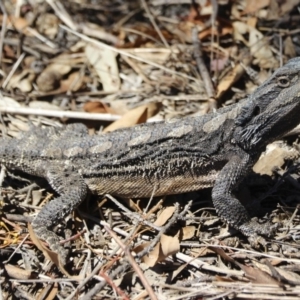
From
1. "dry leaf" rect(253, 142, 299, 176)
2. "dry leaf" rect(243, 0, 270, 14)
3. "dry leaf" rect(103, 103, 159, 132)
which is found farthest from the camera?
"dry leaf" rect(243, 0, 270, 14)

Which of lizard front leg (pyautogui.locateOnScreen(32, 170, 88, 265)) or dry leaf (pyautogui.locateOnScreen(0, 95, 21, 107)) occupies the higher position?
dry leaf (pyautogui.locateOnScreen(0, 95, 21, 107))

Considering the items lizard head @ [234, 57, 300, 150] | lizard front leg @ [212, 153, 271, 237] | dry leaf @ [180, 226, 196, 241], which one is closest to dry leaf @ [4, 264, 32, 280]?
dry leaf @ [180, 226, 196, 241]

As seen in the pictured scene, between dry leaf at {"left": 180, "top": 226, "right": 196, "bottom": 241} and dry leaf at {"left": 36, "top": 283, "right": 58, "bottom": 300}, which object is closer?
dry leaf at {"left": 36, "top": 283, "right": 58, "bottom": 300}

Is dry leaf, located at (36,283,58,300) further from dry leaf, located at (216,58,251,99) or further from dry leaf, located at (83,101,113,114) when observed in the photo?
dry leaf, located at (216,58,251,99)

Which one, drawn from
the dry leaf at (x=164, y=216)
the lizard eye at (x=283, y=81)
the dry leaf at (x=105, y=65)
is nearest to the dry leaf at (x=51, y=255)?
the dry leaf at (x=164, y=216)

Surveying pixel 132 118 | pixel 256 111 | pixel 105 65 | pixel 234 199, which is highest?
pixel 256 111

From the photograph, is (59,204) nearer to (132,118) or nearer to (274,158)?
(132,118)

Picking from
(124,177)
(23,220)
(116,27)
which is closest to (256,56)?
(116,27)

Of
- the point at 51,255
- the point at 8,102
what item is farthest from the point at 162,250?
the point at 8,102
